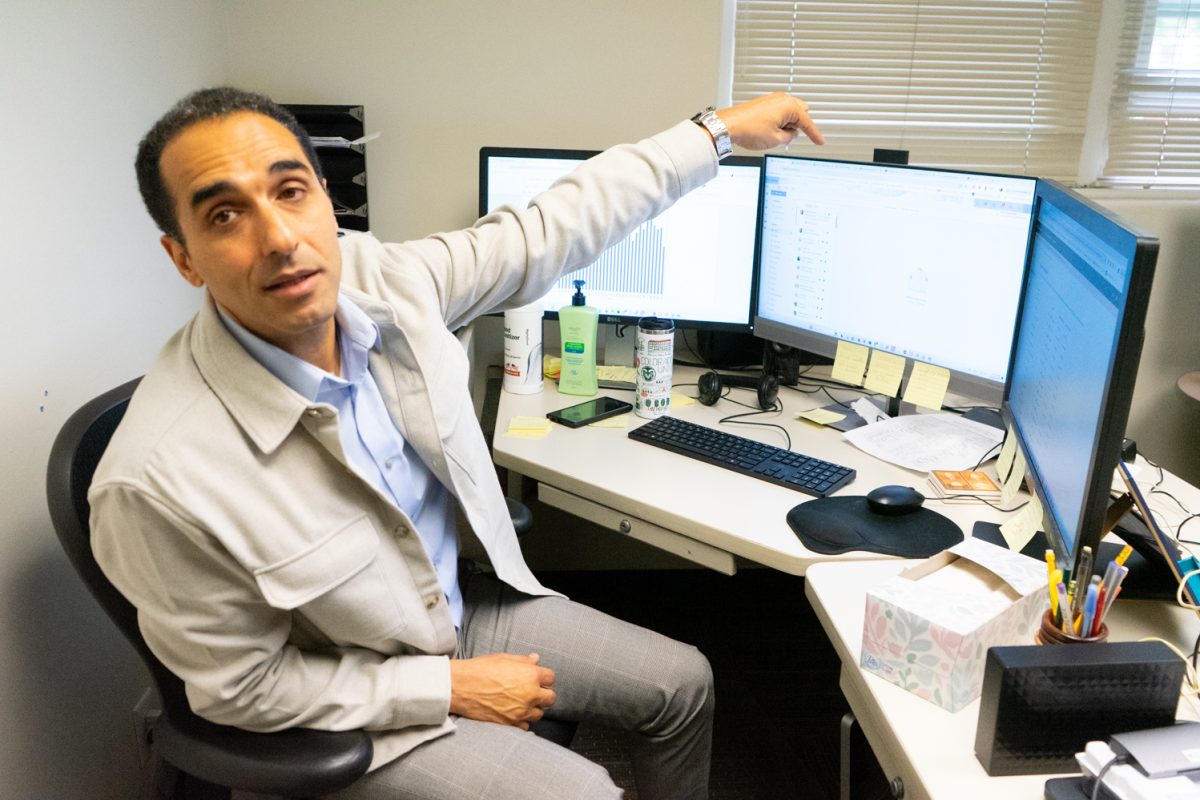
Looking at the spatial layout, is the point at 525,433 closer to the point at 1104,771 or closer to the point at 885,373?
the point at 885,373

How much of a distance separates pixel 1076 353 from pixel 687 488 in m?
0.67

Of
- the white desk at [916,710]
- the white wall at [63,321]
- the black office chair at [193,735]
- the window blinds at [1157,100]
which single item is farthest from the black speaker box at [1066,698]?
the window blinds at [1157,100]

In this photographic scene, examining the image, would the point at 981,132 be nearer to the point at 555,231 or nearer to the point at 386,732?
the point at 555,231

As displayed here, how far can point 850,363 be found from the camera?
1.87 meters

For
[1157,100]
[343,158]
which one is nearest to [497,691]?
[343,158]

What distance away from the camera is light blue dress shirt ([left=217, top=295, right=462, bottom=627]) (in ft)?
3.87

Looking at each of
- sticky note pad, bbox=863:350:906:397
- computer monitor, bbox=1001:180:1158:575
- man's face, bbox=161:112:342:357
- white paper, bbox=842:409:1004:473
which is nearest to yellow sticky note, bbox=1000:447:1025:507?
computer monitor, bbox=1001:180:1158:575

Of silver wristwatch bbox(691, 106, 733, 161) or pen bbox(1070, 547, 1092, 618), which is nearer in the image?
pen bbox(1070, 547, 1092, 618)

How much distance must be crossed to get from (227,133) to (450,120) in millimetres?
1197

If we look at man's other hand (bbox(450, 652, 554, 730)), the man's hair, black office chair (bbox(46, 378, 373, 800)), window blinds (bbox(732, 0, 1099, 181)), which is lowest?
man's other hand (bbox(450, 652, 554, 730))

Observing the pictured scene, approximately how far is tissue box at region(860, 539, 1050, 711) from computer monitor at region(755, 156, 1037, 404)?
64 centimetres

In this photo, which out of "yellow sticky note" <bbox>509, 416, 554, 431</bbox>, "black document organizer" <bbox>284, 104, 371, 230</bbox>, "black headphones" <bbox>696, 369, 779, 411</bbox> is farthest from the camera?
"black document organizer" <bbox>284, 104, 371, 230</bbox>

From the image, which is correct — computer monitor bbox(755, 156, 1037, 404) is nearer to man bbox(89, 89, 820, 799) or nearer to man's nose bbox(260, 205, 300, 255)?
man bbox(89, 89, 820, 799)

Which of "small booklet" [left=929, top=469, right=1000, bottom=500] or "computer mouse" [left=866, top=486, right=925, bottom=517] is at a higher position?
"computer mouse" [left=866, top=486, right=925, bottom=517]
